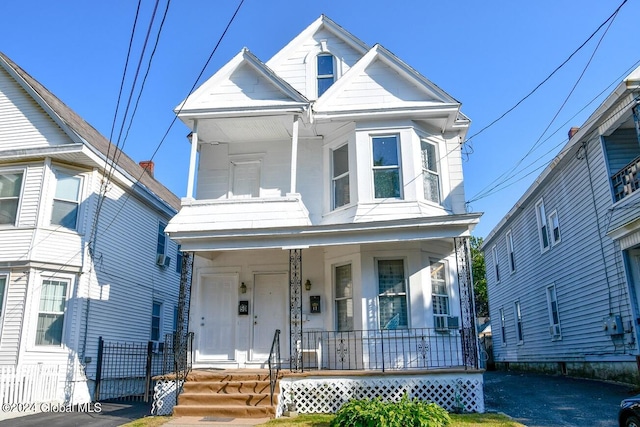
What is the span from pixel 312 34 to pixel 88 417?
36.2 ft

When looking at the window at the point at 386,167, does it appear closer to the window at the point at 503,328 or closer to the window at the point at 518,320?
the window at the point at 518,320

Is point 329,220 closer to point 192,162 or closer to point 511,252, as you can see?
point 192,162

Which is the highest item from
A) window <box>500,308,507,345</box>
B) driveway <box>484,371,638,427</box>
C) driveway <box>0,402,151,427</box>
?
window <box>500,308,507,345</box>

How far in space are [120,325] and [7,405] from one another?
3907mm

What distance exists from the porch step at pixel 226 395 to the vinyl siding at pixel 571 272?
9125mm

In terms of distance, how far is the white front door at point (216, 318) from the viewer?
38.7ft

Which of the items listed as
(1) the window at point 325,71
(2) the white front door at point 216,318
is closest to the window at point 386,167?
(1) the window at point 325,71

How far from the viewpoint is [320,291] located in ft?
38.7

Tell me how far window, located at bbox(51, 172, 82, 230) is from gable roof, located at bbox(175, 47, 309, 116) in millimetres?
4309

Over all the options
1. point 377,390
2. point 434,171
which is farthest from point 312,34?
point 377,390

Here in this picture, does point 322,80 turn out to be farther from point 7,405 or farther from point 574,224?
point 7,405

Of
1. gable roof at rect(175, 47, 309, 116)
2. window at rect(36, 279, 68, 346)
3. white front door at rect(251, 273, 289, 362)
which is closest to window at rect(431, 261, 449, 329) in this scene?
white front door at rect(251, 273, 289, 362)

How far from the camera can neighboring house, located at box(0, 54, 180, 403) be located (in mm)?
12312

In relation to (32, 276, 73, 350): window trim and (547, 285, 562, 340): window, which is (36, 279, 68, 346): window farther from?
(547, 285, 562, 340): window
